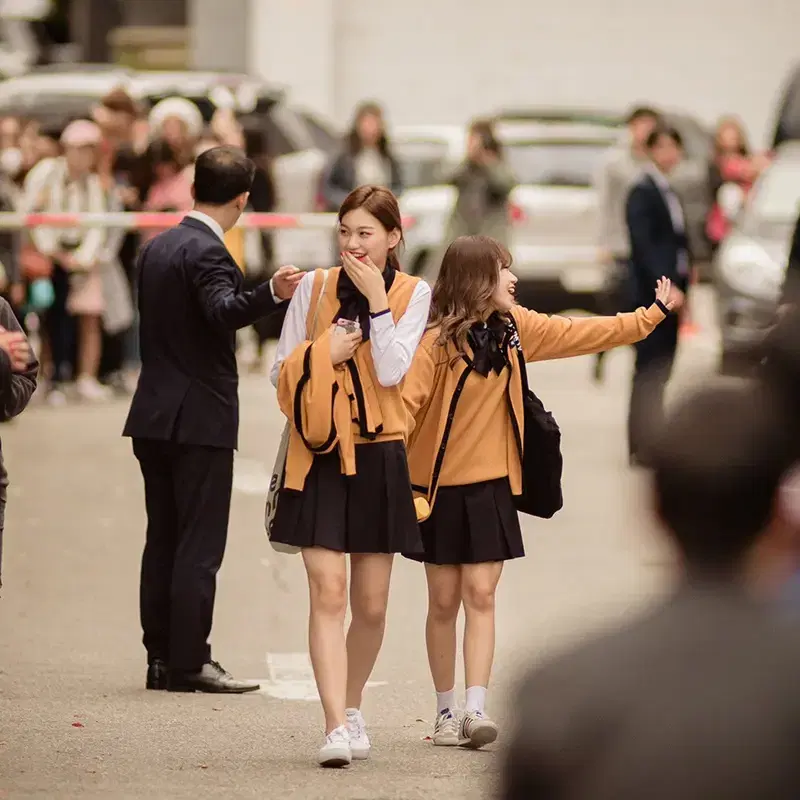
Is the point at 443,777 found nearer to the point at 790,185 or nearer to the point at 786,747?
the point at 786,747

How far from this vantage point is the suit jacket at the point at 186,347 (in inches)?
308

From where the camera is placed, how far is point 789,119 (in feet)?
59.8

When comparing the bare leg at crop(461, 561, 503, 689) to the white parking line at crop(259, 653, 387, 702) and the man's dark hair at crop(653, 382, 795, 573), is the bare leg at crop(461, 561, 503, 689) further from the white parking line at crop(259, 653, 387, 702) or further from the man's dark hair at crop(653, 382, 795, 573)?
the man's dark hair at crop(653, 382, 795, 573)

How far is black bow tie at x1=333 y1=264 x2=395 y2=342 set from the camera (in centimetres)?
672

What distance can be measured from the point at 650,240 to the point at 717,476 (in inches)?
392

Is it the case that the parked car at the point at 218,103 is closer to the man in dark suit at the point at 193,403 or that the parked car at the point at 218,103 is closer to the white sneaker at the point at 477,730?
the man in dark suit at the point at 193,403

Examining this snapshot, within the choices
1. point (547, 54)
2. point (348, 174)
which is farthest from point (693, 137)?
point (348, 174)

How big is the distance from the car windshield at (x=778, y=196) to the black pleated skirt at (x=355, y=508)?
31.8 feet

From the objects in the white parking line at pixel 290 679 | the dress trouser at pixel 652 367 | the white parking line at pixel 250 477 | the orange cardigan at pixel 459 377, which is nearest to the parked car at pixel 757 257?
the dress trouser at pixel 652 367

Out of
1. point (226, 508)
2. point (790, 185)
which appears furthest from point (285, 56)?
point (226, 508)

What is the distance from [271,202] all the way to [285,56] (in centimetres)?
1370

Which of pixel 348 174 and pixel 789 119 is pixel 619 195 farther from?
pixel 348 174

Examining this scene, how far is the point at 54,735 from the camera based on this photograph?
7.18 metres

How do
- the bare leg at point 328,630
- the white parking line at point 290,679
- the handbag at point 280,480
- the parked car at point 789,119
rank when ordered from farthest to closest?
the parked car at point 789,119, the white parking line at point 290,679, the handbag at point 280,480, the bare leg at point 328,630
